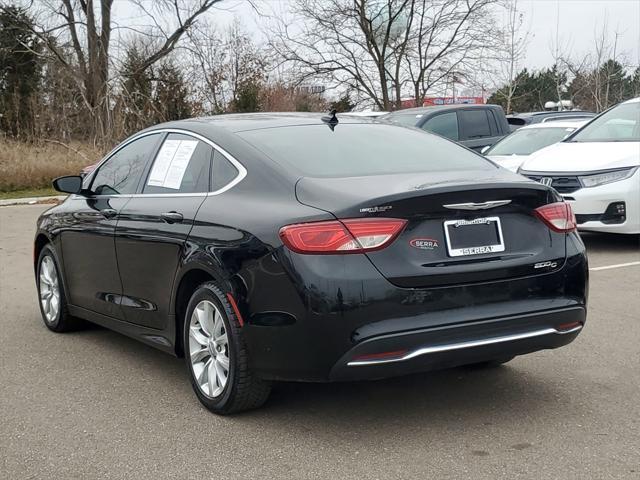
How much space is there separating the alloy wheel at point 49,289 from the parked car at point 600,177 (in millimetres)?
5595

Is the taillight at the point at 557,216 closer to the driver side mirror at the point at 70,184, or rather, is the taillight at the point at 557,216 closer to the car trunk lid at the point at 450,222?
the car trunk lid at the point at 450,222

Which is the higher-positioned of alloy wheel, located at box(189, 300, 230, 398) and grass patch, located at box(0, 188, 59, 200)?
grass patch, located at box(0, 188, 59, 200)

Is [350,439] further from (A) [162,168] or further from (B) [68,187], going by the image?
(B) [68,187]

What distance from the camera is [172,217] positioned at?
4.50 m

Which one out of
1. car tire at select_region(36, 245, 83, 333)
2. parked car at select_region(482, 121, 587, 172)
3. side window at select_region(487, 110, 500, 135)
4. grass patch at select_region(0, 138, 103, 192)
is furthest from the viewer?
grass patch at select_region(0, 138, 103, 192)

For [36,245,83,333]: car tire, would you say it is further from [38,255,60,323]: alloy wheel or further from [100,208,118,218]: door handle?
[100,208,118,218]: door handle

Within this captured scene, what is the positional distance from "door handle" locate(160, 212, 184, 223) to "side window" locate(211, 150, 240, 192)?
0.25m

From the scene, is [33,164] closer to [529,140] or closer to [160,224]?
[529,140]

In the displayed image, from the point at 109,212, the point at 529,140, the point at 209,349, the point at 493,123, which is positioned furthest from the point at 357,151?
the point at 493,123

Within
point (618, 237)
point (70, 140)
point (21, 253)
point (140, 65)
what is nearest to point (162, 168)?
point (21, 253)

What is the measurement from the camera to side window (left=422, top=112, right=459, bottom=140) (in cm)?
1397

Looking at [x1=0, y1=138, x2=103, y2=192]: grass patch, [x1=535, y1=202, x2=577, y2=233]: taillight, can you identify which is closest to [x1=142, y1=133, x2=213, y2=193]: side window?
[x1=535, y1=202, x2=577, y2=233]: taillight

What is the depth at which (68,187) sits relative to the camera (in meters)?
5.88

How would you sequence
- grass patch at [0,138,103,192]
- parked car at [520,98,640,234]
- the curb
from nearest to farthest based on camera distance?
1. parked car at [520,98,640,234]
2. the curb
3. grass patch at [0,138,103,192]
